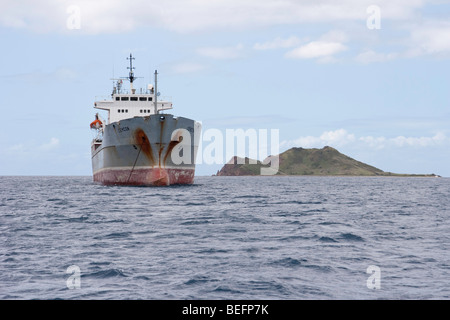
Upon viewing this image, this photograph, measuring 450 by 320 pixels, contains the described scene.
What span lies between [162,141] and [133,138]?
2.80 metres

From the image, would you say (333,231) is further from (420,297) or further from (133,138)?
(133,138)

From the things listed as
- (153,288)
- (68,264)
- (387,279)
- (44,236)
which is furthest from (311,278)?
(44,236)

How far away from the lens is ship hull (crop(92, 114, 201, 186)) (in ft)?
146

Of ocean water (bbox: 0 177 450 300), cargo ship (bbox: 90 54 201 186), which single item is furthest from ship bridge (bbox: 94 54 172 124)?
ocean water (bbox: 0 177 450 300)

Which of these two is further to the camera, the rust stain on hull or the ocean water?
the rust stain on hull

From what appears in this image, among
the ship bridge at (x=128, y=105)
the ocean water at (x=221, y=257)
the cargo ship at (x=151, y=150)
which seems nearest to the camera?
the ocean water at (x=221, y=257)

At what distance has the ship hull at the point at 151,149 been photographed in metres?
44.6

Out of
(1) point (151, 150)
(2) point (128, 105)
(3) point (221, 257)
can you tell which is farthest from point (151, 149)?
(3) point (221, 257)

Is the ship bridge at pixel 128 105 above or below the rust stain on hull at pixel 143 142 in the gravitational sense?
above

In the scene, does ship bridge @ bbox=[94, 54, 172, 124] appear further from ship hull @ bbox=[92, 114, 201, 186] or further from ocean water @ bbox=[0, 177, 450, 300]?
ocean water @ bbox=[0, 177, 450, 300]

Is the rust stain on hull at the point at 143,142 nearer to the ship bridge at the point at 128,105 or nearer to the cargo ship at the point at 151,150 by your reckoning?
the cargo ship at the point at 151,150

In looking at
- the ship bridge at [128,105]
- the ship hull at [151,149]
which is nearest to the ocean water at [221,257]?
the ship hull at [151,149]

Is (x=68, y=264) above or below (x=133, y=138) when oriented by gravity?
below
